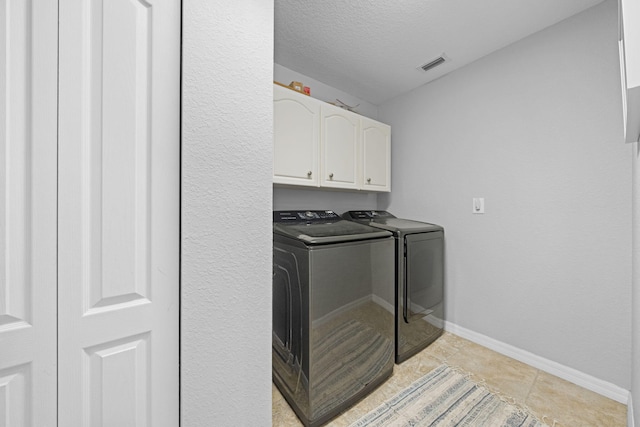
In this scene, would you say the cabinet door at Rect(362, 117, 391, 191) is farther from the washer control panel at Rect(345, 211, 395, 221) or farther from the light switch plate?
the light switch plate

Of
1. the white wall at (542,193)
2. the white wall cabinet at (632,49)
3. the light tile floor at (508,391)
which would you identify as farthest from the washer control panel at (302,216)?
the white wall cabinet at (632,49)

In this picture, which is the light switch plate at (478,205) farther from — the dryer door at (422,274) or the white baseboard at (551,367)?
the white baseboard at (551,367)

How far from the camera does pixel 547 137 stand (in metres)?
1.79

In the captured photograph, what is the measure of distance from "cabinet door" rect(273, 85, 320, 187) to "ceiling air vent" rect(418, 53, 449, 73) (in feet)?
3.54

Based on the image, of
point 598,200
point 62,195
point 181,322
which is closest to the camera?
point 62,195

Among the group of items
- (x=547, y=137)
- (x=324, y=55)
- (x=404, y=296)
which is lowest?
(x=404, y=296)

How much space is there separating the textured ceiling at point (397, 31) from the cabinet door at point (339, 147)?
0.45m

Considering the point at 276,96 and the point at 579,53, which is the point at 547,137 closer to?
the point at 579,53

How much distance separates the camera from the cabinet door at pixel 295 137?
1881 millimetres

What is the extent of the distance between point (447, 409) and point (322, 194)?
192cm

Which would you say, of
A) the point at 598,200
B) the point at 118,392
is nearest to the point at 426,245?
the point at 598,200

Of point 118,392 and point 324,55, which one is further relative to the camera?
point 324,55

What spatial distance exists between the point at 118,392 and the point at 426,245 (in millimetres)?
2099

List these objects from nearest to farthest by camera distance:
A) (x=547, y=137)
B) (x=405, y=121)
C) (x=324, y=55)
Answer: (x=547, y=137) → (x=324, y=55) → (x=405, y=121)
